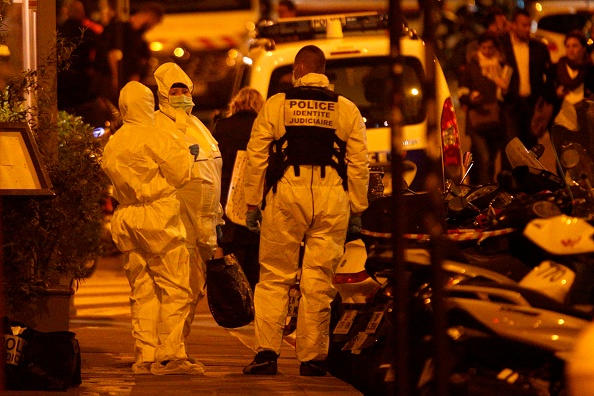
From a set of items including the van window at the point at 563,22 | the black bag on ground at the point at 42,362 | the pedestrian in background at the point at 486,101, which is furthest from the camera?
the van window at the point at 563,22

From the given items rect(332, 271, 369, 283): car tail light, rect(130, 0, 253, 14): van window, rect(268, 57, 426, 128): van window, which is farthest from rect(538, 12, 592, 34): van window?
rect(332, 271, 369, 283): car tail light

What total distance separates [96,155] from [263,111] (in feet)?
4.16

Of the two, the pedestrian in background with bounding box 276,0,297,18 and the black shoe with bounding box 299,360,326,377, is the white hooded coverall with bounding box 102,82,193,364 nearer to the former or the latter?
the black shoe with bounding box 299,360,326,377

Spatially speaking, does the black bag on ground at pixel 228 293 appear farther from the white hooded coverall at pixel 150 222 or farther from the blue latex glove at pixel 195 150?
the blue latex glove at pixel 195 150

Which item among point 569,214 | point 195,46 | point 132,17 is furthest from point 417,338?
point 195,46

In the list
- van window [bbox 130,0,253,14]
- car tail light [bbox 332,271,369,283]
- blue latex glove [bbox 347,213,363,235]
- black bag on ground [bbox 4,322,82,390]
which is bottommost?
black bag on ground [bbox 4,322,82,390]

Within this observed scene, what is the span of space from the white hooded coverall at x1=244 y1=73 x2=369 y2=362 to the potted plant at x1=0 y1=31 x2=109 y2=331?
3.78 ft

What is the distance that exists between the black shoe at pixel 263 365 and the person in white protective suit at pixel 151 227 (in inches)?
13.8

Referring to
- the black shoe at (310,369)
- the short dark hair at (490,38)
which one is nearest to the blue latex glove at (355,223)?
the black shoe at (310,369)

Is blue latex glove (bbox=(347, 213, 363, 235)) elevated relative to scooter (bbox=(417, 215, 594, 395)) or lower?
elevated

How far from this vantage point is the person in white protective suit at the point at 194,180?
32.9 feet

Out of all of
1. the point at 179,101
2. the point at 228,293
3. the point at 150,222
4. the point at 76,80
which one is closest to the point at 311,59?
the point at 179,101

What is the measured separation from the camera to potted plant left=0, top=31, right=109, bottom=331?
928 cm

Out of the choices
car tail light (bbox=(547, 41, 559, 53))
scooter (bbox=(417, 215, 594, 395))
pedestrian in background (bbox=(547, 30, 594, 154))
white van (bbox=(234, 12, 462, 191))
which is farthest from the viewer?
car tail light (bbox=(547, 41, 559, 53))
